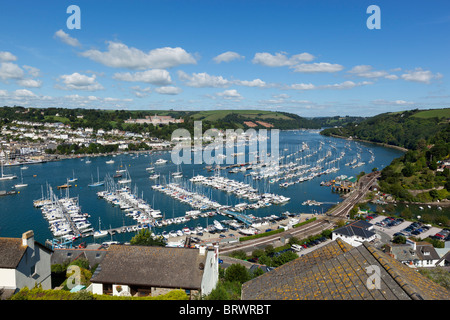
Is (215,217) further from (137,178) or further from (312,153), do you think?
(312,153)

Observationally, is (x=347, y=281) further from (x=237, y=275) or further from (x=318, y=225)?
(x=318, y=225)

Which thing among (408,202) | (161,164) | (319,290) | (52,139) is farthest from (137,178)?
(52,139)

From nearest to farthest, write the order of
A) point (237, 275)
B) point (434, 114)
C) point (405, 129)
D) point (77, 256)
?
1. point (237, 275)
2. point (77, 256)
3. point (405, 129)
4. point (434, 114)

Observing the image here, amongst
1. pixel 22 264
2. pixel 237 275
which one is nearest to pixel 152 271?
pixel 22 264

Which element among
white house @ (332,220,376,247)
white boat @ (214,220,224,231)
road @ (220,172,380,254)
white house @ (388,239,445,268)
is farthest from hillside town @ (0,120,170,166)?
white house @ (388,239,445,268)
